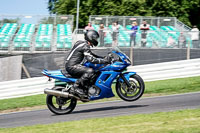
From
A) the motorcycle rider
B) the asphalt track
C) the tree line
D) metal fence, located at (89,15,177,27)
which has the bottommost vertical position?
the asphalt track

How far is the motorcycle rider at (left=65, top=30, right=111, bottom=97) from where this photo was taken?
Answer: 28.6ft

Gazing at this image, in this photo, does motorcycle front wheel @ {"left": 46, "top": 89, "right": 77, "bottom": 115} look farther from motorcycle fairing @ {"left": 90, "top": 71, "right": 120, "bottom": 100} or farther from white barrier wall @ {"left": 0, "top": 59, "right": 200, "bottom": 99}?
white barrier wall @ {"left": 0, "top": 59, "right": 200, "bottom": 99}

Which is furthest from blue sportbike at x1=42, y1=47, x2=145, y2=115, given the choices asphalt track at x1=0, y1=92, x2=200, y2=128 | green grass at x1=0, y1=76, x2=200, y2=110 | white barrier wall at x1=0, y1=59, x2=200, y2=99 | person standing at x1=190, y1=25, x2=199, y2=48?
person standing at x1=190, y1=25, x2=199, y2=48

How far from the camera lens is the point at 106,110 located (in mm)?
9172

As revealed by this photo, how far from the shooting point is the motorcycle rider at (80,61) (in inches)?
343

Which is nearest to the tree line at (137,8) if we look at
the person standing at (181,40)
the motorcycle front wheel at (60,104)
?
the person standing at (181,40)

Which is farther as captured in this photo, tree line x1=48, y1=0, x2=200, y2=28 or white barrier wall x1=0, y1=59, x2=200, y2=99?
tree line x1=48, y1=0, x2=200, y2=28

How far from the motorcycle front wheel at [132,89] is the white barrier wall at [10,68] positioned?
7.21 m

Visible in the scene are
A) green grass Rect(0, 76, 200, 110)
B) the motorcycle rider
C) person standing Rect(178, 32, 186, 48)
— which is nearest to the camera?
the motorcycle rider

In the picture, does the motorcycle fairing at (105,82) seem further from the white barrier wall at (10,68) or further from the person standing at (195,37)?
the person standing at (195,37)

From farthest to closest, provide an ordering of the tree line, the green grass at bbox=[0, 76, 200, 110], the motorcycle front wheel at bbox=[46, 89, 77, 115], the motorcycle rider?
the tree line, the green grass at bbox=[0, 76, 200, 110], the motorcycle front wheel at bbox=[46, 89, 77, 115], the motorcycle rider

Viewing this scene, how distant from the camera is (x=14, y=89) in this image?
13500 millimetres

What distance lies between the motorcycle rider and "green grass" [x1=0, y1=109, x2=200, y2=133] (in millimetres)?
1303

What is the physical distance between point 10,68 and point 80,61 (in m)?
6.82
